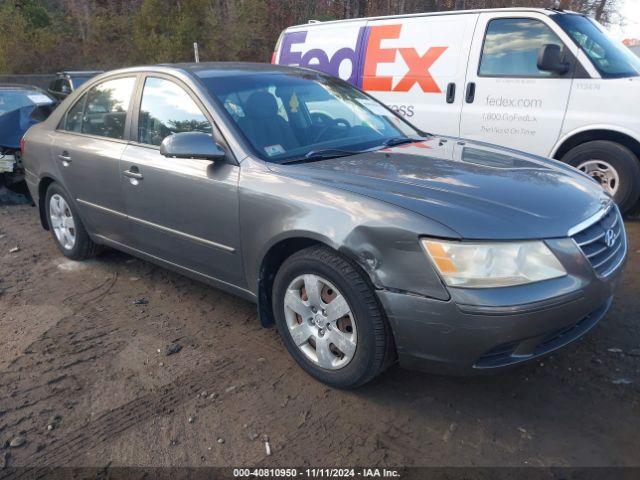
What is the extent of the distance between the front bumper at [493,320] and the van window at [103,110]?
2.61 m

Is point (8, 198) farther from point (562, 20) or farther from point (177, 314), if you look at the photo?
point (562, 20)

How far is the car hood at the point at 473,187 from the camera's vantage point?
7.99 feet

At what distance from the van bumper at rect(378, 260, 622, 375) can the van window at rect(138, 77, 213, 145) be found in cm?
173

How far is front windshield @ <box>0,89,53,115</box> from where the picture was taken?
25.7ft

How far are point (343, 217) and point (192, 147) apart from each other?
103 centimetres

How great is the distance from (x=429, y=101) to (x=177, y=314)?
395 cm

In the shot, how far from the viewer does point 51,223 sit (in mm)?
5105

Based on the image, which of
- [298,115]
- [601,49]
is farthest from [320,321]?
[601,49]

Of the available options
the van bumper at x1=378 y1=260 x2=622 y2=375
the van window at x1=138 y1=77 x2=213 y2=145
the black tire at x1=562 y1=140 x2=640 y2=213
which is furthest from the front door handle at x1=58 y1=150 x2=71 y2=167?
the black tire at x1=562 y1=140 x2=640 y2=213

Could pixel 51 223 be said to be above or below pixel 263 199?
below

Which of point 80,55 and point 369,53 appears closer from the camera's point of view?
point 369,53

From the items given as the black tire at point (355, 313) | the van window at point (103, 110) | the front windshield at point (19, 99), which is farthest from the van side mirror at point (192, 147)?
the front windshield at point (19, 99)

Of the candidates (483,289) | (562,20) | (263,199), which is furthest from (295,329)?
(562,20)

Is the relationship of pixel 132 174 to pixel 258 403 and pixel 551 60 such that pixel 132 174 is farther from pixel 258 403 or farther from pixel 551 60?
pixel 551 60
